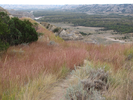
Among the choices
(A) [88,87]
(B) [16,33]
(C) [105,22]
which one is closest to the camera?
(A) [88,87]

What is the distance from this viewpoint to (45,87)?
2.61 m

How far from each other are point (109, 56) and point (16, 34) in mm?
5202

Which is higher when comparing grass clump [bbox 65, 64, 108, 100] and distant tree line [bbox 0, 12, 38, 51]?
distant tree line [bbox 0, 12, 38, 51]

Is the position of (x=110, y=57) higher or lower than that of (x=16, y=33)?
lower

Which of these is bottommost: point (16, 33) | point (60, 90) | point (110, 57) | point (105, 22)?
point (60, 90)

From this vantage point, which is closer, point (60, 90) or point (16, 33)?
point (60, 90)

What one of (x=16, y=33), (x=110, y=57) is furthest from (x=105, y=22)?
(x=110, y=57)

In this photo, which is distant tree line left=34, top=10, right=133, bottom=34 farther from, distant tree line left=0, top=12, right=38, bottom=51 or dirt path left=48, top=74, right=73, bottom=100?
dirt path left=48, top=74, right=73, bottom=100

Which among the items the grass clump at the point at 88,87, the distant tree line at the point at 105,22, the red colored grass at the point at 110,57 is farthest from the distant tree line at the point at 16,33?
the distant tree line at the point at 105,22

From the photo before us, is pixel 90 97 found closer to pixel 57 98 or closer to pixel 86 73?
pixel 57 98

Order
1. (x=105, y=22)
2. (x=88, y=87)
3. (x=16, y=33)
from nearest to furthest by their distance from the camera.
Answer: (x=88, y=87) → (x=16, y=33) → (x=105, y=22)

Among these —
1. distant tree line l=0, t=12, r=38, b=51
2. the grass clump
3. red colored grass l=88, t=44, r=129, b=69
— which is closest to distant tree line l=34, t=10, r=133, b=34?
distant tree line l=0, t=12, r=38, b=51

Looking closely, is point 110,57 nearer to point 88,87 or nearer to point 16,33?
point 88,87

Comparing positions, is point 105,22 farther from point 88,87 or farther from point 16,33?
point 88,87
